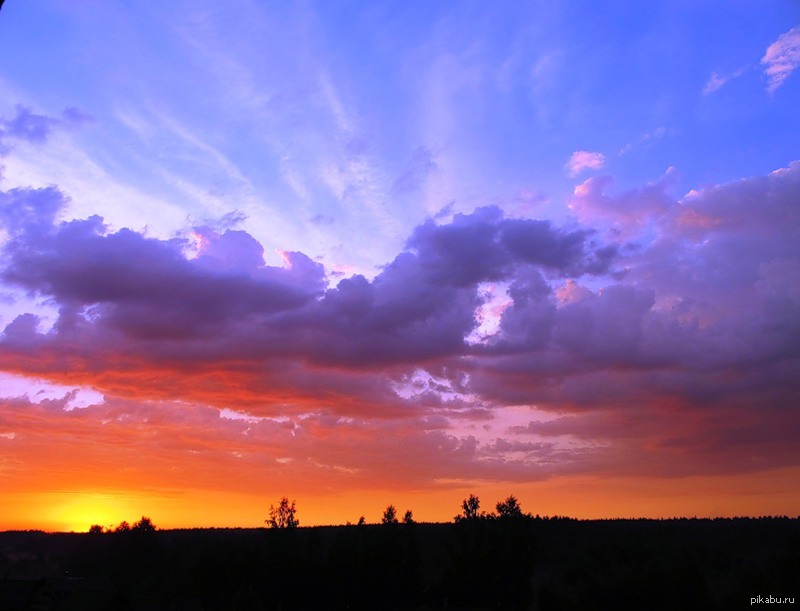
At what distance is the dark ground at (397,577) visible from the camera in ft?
230

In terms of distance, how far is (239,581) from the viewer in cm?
8500

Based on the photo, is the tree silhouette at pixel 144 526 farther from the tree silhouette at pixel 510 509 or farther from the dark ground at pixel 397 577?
the tree silhouette at pixel 510 509

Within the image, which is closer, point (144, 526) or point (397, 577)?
point (397, 577)

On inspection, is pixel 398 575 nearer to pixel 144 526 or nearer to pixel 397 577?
pixel 397 577

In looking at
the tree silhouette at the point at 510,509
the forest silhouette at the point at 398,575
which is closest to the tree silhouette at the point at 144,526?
the forest silhouette at the point at 398,575

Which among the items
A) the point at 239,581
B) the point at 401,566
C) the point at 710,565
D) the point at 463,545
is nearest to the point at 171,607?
the point at 239,581

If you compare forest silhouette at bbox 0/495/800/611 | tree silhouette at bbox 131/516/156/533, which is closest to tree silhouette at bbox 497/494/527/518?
forest silhouette at bbox 0/495/800/611

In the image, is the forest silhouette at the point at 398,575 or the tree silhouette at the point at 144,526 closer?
the forest silhouette at the point at 398,575

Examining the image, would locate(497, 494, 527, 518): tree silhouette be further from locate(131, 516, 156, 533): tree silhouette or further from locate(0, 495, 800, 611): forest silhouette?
locate(131, 516, 156, 533): tree silhouette

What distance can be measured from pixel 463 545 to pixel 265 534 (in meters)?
33.4

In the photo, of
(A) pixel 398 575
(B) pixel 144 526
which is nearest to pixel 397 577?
(A) pixel 398 575

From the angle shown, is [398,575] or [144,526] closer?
[398,575]

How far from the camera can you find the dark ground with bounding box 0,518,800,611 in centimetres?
7012

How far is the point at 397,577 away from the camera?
81.1 metres
